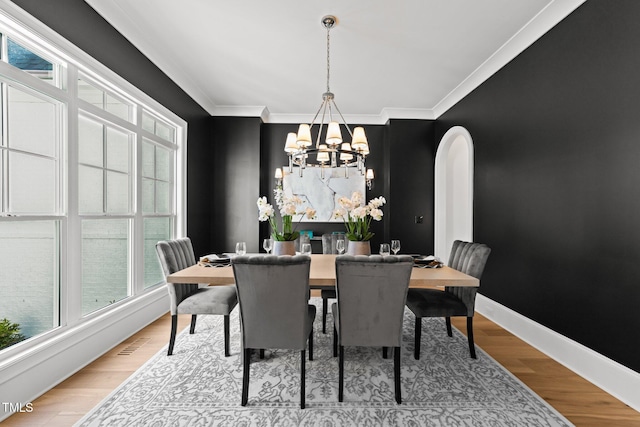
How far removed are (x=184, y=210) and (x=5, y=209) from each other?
2.20 meters

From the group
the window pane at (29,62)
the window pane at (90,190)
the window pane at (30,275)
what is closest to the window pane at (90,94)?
the window pane at (29,62)

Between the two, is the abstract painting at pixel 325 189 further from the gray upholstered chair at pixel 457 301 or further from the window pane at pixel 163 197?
the gray upholstered chair at pixel 457 301

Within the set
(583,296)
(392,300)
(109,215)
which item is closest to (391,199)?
(583,296)

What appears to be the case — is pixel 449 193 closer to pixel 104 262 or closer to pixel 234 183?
pixel 234 183

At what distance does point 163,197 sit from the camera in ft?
12.5

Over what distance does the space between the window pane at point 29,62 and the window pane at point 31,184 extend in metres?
0.56

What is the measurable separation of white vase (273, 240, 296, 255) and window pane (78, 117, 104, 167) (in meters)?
1.74

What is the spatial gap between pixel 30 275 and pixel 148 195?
1564mm

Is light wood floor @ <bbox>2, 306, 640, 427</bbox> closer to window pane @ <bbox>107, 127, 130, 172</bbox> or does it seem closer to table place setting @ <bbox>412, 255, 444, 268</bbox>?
table place setting @ <bbox>412, 255, 444, 268</bbox>

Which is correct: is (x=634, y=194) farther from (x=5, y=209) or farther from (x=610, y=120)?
(x=5, y=209)

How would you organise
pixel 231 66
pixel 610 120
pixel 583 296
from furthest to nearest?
pixel 231 66 → pixel 583 296 → pixel 610 120

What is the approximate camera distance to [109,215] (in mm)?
2725

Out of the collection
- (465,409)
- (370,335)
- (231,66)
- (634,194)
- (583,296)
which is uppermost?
(231,66)

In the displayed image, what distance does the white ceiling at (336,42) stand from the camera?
2.46 metres
